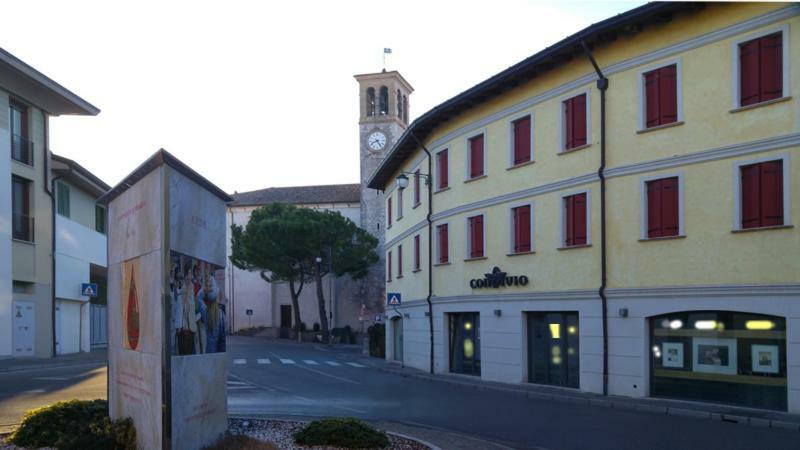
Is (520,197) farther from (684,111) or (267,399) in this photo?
(267,399)

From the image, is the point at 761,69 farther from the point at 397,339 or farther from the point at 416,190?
the point at 397,339

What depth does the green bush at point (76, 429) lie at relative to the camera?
8.93m

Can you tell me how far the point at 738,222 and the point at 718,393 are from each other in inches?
141

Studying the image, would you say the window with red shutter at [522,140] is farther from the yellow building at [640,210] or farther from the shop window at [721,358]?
the shop window at [721,358]

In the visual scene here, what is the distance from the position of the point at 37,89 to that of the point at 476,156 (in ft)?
57.7

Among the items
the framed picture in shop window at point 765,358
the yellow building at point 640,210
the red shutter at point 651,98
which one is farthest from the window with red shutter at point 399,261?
the framed picture in shop window at point 765,358

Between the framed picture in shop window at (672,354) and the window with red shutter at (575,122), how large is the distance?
18.2 ft

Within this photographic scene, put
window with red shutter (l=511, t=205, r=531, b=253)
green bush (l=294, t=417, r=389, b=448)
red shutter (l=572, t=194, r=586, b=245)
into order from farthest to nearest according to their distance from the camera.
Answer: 1. window with red shutter (l=511, t=205, r=531, b=253)
2. red shutter (l=572, t=194, r=586, b=245)
3. green bush (l=294, t=417, r=389, b=448)

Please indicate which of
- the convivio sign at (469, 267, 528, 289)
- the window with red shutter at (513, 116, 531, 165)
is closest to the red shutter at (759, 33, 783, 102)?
the window with red shutter at (513, 116, 531, 165)

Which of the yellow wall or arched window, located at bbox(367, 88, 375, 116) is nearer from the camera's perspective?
the yellow wall

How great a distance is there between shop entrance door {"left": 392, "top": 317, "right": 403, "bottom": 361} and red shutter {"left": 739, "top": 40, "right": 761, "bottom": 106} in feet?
67.9

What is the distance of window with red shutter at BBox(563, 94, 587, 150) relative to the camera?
829 inches

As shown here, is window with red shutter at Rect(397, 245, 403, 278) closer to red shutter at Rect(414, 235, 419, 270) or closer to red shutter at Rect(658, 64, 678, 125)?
red shutter at Rect(414, 235, 419, 270)

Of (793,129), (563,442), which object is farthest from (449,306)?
(563,442)
